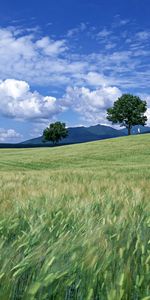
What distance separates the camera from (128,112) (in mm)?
86438

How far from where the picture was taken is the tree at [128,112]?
281 feet

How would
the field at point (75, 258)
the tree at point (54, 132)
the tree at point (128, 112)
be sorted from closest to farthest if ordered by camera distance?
1. the field at point (75, 258)
2. the tree at point (128, 112)
3. the tree at point (54, 132)

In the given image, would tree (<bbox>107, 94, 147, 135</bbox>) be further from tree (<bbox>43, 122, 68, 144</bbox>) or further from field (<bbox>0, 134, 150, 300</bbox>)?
field (<bbox>0, 134, 150, 300</bbox>)

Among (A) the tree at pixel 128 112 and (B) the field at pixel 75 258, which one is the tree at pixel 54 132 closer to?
(A) the tree at pixel 128 112

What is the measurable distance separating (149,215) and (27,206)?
1.06 m

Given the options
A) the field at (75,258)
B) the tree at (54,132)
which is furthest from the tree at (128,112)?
the field at (75,258)

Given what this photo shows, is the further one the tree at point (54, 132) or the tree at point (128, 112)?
the tree at point (54, 132)

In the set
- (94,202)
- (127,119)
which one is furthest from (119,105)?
(94,202)

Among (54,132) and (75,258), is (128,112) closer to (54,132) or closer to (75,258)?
(54,132)

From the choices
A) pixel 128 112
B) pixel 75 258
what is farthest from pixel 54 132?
pixel 75 258

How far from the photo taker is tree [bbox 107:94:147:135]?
281 feet

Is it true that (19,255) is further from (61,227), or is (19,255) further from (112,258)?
(61,227)

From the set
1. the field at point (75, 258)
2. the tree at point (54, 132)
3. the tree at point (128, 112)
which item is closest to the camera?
the field at point (75, 258)

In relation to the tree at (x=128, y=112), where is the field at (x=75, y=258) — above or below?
below
